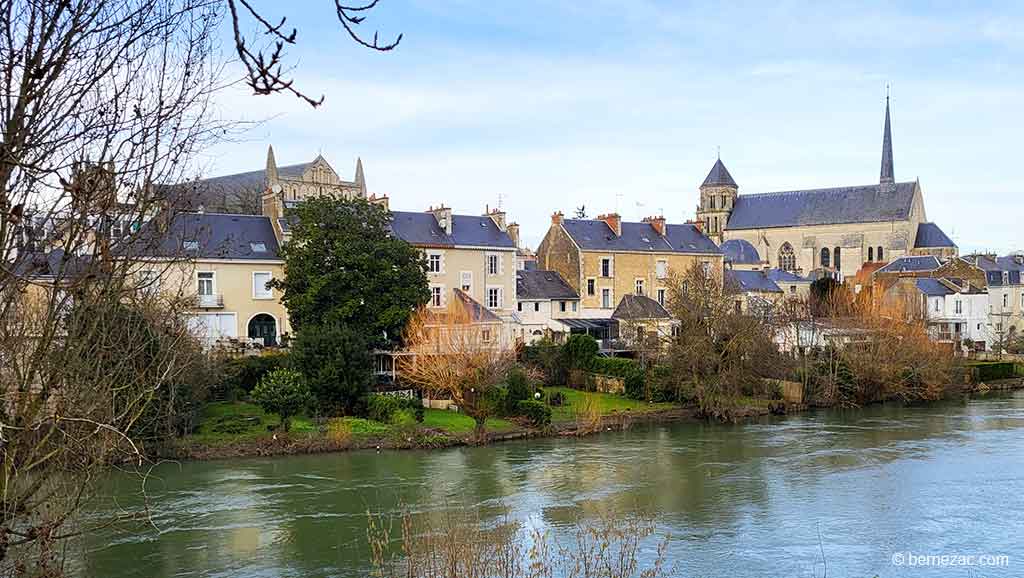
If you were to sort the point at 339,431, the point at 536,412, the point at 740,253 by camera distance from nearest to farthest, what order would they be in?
1. the point at 339,431
2. the point at 536,412
3. the point at 740,253

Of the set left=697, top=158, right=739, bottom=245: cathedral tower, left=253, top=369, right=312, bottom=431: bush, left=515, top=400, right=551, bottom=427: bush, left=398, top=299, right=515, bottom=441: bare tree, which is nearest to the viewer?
left=253, top=369, right=312, bottom=431: bush

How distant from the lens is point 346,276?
26188mm

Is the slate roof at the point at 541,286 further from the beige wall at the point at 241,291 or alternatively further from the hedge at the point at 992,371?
the hedge at the point at 992,371

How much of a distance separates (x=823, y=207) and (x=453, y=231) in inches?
1741

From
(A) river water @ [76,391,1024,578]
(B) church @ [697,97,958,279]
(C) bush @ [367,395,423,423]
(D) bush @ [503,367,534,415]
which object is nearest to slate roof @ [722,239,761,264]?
(B) church @ [697,97,958,279]

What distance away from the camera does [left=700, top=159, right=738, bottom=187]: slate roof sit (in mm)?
77000

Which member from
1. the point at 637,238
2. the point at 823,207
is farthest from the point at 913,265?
the point at 823,207

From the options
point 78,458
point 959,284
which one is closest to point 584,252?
point 959,284

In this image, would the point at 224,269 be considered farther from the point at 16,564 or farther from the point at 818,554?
the point at 16,564

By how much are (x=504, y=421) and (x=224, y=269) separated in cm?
1037

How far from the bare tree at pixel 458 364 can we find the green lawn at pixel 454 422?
0.81 feet

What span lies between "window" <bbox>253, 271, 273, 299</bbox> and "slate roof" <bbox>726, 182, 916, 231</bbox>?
162ft

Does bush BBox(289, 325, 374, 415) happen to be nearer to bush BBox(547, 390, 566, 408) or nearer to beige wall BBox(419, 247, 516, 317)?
bush BBox(547, 390, 566, 408)

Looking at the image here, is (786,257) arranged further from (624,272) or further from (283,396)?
(283,396)
